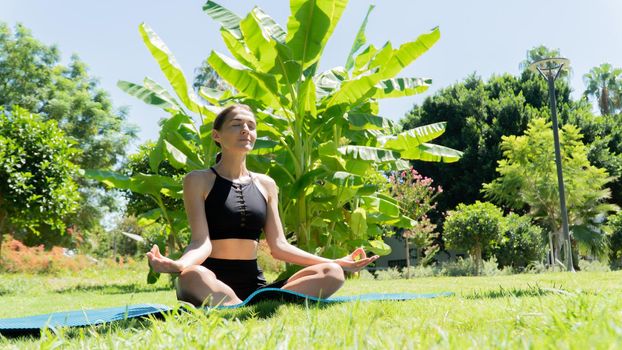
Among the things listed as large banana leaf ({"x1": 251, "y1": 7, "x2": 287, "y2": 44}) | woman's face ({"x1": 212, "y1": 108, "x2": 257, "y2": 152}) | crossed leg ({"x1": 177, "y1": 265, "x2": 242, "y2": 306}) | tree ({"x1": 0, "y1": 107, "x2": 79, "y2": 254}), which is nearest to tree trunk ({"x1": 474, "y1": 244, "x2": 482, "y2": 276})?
large banana leaf ({"x1": 251, "y1": 7, "x2": 287, "y2": 44})

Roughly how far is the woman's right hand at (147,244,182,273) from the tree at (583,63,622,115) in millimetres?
39838

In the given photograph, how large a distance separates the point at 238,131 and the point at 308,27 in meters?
3.93

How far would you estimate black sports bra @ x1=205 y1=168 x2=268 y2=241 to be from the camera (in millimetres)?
3768

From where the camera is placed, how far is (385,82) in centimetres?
820

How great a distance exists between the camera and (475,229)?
51.5 ft

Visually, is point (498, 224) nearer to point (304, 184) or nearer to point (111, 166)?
point (304, 184)

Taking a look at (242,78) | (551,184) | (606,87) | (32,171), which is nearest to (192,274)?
(242,78)

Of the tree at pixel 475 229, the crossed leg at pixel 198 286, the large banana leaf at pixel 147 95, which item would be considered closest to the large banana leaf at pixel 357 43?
the large banana leaf at pixel 147 95

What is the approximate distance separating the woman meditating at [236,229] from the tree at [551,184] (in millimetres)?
20709

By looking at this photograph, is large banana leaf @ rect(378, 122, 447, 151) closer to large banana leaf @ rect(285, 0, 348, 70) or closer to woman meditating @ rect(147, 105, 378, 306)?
large banana leaf @ rect(285, 0, 348, 70)

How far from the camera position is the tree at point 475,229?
15.7 meters

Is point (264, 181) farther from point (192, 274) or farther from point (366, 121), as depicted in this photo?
point (366, 121)

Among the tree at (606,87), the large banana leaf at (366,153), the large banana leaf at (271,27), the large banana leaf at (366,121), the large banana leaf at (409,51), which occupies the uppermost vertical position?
the tree at (606,87)

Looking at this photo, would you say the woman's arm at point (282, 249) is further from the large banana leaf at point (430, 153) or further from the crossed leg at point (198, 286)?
the large banana leaf at point (430, 153)
